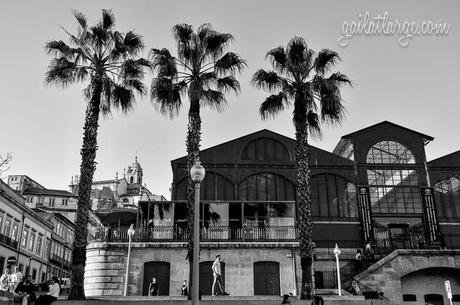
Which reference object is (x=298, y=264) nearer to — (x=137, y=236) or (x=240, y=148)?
(x=137, y=236)

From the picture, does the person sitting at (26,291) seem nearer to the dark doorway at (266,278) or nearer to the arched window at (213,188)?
the dark doorway at (266,278)

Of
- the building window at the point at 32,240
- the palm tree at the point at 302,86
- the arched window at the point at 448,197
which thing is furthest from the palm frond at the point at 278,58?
the building window at the point at 32,240

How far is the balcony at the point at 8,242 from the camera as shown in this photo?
132 feet

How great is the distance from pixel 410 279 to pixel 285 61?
1834cm

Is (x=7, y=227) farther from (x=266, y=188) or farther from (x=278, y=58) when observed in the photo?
(x=278, y=58)

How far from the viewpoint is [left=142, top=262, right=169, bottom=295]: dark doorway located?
27969 mm

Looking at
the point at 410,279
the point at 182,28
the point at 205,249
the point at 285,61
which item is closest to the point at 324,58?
the point at 285,61

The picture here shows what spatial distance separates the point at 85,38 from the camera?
21.0m

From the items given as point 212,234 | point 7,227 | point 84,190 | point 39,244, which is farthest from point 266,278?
point 39,244

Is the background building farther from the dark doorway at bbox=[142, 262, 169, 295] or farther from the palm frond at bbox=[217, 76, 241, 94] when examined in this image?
the palm frond at bbox=[217, 76, 241, 94]

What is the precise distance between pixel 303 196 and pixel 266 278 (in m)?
9.64

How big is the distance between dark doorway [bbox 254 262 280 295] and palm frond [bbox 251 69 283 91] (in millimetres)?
11192

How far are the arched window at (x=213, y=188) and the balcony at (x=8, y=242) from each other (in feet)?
53.2

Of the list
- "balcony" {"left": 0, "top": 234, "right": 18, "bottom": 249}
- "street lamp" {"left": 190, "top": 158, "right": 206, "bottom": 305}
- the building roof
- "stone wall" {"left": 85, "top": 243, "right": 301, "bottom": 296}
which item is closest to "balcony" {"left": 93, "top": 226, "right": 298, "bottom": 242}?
"stone wall" {"left": 85, "top": 243, "right": 301, "bottom": 296}
